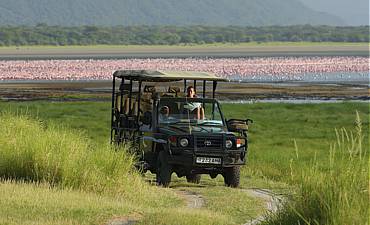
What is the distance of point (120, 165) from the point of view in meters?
19.7

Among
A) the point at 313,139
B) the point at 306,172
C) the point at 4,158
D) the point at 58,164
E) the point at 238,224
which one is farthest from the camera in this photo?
the point at 313,139

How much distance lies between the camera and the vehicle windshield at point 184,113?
72.7 ft

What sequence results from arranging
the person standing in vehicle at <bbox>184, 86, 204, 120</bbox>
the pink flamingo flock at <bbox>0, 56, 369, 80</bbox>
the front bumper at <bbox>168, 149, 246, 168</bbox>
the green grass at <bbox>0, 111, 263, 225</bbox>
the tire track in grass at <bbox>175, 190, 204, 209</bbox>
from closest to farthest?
the green grass at <bbox>0, 111, 263, 225</bbox> → the tire track in grass at <bbox>175, 190, 204, 209</bbox> → the front bumper at <bbox>168, 149, 246, 168</bbox> → the person standing in vehicle at <bbox>184, 86, 204, 120</bbox> → the pink flamingo flock at <bbox>0, 56, 369, 80</bbox>

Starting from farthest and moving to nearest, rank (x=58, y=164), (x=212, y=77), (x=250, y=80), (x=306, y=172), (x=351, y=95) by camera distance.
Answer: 1. (x=250, y=80)
2. (x=351, y=95)
3. (x=212, y=77)
4. (x=58, y=164)
5. (x=306, y=172)

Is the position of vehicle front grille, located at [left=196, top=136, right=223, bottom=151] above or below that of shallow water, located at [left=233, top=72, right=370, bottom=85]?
above

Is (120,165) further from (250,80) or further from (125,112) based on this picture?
(250,80)

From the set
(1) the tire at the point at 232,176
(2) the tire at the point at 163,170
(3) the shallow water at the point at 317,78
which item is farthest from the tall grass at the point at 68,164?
(3) the shallow water at the point at 317,78

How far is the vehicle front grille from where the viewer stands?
21.1m

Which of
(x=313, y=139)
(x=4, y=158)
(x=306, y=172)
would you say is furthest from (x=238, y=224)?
(x=313, y=139)

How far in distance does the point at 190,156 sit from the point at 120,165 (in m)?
1.86

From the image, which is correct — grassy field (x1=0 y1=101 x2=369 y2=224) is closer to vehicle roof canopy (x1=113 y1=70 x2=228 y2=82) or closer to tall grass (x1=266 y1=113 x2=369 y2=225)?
tall grass (x1=266 y1=113 x2=369 y2=225)

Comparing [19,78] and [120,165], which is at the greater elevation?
[120,165]

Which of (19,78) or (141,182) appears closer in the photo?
(141,182)

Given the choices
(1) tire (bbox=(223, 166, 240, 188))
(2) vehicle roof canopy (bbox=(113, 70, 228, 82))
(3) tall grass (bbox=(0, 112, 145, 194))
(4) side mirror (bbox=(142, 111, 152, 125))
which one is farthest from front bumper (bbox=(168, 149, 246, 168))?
(2) vehicle roof canopy (bbox=(113, 70, 228, 82))
